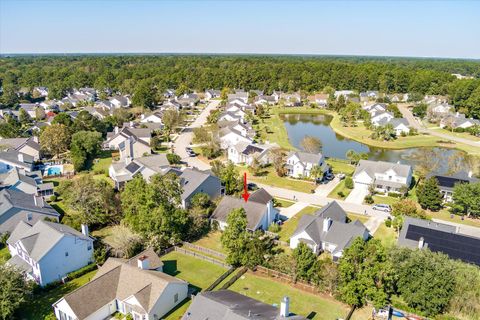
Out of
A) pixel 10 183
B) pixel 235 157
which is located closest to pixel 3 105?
pixel 10 183

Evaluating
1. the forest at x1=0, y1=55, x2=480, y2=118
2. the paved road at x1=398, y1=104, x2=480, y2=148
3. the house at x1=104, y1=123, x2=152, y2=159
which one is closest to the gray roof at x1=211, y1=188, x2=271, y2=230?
the house at x1=104, y1=123, x2=152, y2=159

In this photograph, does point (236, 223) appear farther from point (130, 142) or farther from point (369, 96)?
point (369, 96)

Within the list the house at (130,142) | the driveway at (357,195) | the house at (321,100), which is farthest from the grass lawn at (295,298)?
the house at (321,100)

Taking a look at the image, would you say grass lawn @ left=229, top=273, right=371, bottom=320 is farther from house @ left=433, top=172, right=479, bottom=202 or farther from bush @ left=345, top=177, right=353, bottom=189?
house @ left=433, top=172, right=479, bottom=202

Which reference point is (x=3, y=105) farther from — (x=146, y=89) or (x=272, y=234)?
(x=272, y=234)

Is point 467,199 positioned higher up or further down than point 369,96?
further down

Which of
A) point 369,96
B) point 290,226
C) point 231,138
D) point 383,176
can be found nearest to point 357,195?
point 383,176
